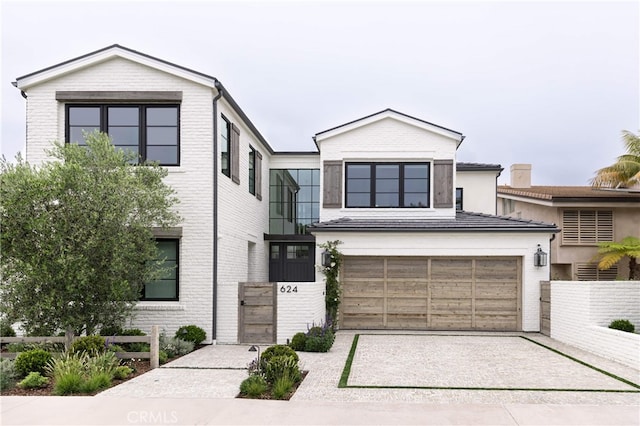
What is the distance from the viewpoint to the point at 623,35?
13.2 metres

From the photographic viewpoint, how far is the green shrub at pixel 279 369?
328 inches

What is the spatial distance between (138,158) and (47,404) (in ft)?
22.1

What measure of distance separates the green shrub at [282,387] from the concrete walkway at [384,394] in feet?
0.59

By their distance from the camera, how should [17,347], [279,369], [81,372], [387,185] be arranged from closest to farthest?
[279,369] → [81,372] → [17,347] → [387,185]

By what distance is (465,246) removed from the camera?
15484 millimetres

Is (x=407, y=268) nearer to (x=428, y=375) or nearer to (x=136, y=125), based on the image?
(x=428, y=375)

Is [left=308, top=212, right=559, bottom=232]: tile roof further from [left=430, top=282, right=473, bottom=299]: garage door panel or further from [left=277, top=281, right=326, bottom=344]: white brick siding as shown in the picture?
[left=277, top=281, right=326, bottom=344]: white brick siding

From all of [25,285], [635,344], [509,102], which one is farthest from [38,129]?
[509,102]

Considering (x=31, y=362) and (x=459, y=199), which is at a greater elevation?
(x=459, y=199)

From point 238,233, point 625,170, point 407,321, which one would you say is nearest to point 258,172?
point 238,233

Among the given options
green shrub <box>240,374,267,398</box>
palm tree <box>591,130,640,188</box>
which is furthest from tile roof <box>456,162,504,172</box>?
green shrub <box>240,374,267,398</box>

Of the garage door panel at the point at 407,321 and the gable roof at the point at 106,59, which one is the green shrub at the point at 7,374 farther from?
the garage door panel at the point at 407,321

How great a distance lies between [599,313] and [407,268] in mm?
5247

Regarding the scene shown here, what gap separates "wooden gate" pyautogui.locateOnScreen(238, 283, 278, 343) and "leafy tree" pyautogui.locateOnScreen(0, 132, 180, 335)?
2.75 metres
